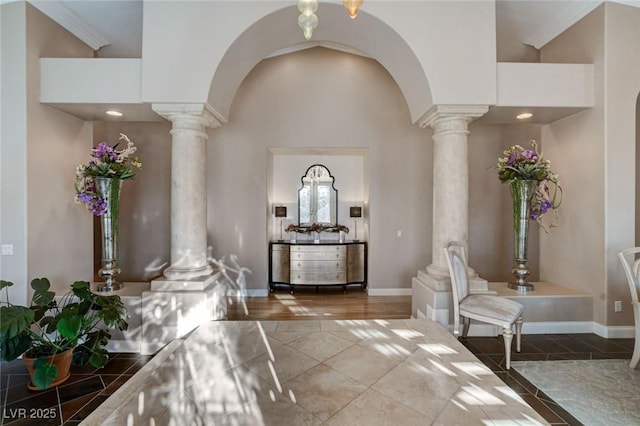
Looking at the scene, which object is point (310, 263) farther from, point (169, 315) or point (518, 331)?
point (518, 331)

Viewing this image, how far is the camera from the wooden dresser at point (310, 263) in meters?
5.78

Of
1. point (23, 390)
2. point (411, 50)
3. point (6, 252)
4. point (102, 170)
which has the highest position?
point (411, 50)

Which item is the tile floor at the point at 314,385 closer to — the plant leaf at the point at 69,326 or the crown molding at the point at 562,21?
the plant leaf at the point at 69,326

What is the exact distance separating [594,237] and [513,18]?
10.1 ft

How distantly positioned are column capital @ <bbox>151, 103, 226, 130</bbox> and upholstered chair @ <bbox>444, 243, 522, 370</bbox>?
10.3ft

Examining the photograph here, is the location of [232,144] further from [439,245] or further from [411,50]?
[439,245]

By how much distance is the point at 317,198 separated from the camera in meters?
6.41

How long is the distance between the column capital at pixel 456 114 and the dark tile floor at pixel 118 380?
8.39 ft

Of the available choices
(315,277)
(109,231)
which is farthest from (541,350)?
(109,231)

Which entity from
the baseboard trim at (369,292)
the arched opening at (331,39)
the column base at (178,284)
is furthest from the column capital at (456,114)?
the column base at (178,284)

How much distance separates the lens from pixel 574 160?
420 cm

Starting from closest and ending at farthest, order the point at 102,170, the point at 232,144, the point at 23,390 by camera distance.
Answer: the point at 23,390 → the point at 102,170 → the point at 232,144

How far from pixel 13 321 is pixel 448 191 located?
4.30 metres

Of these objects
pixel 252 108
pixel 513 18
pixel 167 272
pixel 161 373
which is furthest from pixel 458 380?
pixel 252 108
